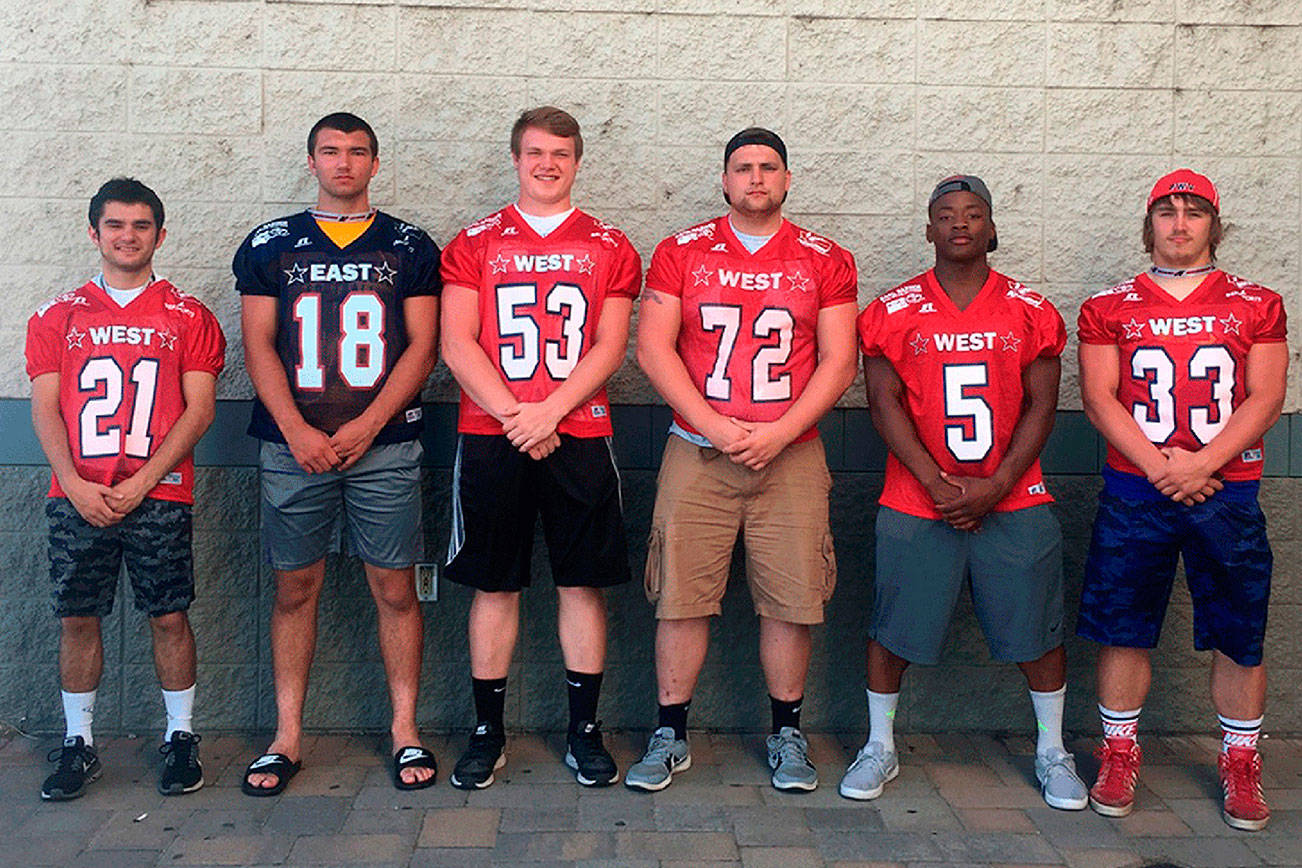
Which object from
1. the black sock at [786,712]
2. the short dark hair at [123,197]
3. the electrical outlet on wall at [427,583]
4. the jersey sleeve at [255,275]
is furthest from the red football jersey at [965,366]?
the short dark hair at [123,197]

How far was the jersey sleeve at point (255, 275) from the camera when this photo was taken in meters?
4.14

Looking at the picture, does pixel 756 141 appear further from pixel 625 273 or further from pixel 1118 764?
pixel 1118 764

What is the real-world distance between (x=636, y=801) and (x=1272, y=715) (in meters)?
2.64

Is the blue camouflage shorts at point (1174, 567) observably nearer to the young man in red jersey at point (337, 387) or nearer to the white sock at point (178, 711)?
the young man in red jersey at point (337, 387)

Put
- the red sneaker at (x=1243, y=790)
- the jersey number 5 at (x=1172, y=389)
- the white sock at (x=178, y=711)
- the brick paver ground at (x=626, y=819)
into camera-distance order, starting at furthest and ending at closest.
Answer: the white sock at (x=178, y=711) → the jersey number 5 at (x=1172, y=389) → the red sneaker at (x=1243, y=790) → the brick paver ground at (x=626, y=819)

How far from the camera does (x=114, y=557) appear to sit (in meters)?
4.08

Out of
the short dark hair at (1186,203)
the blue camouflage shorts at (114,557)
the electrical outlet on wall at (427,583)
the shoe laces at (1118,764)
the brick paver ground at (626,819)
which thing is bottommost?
the brick paver ground at (626,819)

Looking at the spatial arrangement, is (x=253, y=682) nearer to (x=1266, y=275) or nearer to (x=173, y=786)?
(x=173, y=786)

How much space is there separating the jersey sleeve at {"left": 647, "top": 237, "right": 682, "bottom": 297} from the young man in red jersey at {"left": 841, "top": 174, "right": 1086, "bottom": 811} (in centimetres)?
66

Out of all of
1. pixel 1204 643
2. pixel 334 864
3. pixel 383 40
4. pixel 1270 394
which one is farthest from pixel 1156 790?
pixel 383 40

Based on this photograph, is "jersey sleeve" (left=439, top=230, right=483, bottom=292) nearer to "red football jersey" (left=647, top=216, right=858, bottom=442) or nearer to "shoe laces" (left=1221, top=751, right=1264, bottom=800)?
"red football jersey" (left=647, top=216, right=858, bottom=442)

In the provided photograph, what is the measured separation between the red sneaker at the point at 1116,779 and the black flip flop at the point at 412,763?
2222mm

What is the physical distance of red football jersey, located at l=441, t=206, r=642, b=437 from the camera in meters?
4.09

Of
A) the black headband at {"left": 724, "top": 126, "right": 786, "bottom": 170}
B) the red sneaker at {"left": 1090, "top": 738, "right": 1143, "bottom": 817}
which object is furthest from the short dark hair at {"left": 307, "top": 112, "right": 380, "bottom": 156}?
the red sneaker at {"left": 1090, "top": 738, "right": 1143, "bottom": 817}
